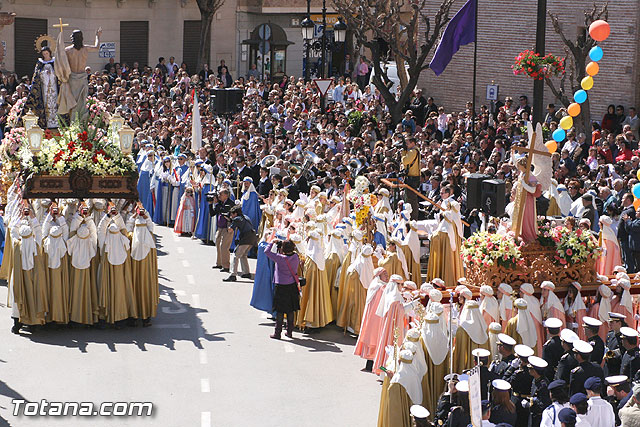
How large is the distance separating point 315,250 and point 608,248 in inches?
185

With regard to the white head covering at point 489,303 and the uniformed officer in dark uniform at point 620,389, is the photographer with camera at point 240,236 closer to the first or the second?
the white head covering at point 489,303

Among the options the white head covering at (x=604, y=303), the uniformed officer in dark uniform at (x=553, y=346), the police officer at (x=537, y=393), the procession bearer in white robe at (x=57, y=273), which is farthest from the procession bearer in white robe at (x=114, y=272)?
the police officer at (x=537, y=393)

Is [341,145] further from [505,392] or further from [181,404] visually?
Answer: [505,392]

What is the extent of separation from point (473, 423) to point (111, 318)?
8.47 m

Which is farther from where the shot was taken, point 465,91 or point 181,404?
point 465,91

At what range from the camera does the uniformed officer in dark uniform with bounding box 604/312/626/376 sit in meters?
13.0

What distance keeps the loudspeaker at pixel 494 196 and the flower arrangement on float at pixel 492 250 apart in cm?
45

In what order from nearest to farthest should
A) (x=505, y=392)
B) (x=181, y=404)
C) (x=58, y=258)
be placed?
(x=505, y=392)
(x=181, y=404)
(x=58, y=258)

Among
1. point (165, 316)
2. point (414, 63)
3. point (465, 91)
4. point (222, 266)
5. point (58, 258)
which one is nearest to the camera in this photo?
point (58, 258)

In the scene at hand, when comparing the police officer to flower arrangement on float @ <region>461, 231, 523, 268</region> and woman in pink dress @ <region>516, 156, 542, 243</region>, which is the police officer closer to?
flower arrangement on float @ <region>461, 231, 523, 268</region>

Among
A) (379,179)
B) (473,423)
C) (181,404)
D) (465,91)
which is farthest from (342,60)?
(473,423)

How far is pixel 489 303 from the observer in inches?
566

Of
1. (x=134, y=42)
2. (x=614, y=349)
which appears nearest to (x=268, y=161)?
(x=614, y=349)

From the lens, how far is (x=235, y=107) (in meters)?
28.1
